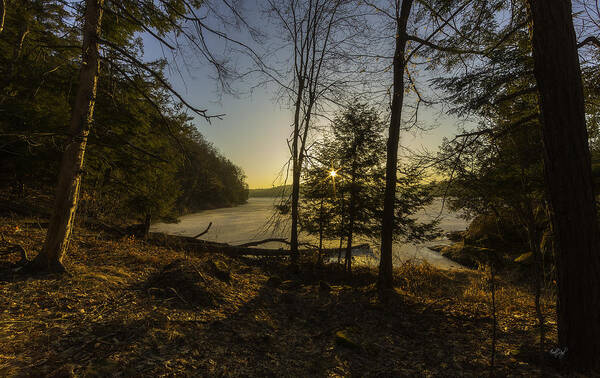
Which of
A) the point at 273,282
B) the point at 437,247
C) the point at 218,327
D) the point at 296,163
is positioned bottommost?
the point at 437,247

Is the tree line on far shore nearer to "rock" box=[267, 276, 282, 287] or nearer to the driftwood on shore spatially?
the driftwood on shore

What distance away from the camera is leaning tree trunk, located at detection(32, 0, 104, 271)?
431 centimetres

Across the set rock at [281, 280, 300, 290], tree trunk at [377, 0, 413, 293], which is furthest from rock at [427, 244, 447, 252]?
rock at [281, 280, 300, 290]

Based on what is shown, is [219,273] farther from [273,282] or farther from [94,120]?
[94,120]

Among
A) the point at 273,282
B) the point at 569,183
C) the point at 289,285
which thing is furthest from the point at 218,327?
the point at 569,183

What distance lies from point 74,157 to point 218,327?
3.95m

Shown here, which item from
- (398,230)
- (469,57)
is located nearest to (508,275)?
(398,230)

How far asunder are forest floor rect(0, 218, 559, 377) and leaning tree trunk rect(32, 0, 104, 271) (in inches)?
20.4

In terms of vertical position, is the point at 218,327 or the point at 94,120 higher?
the point at 94,120

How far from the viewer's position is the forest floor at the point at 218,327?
104 inches

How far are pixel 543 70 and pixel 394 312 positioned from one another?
16.9 ft

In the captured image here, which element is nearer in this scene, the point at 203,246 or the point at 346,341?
the point at 346,341

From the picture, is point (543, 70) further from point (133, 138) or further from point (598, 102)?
point (133, 138)

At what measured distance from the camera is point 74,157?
4348mm
